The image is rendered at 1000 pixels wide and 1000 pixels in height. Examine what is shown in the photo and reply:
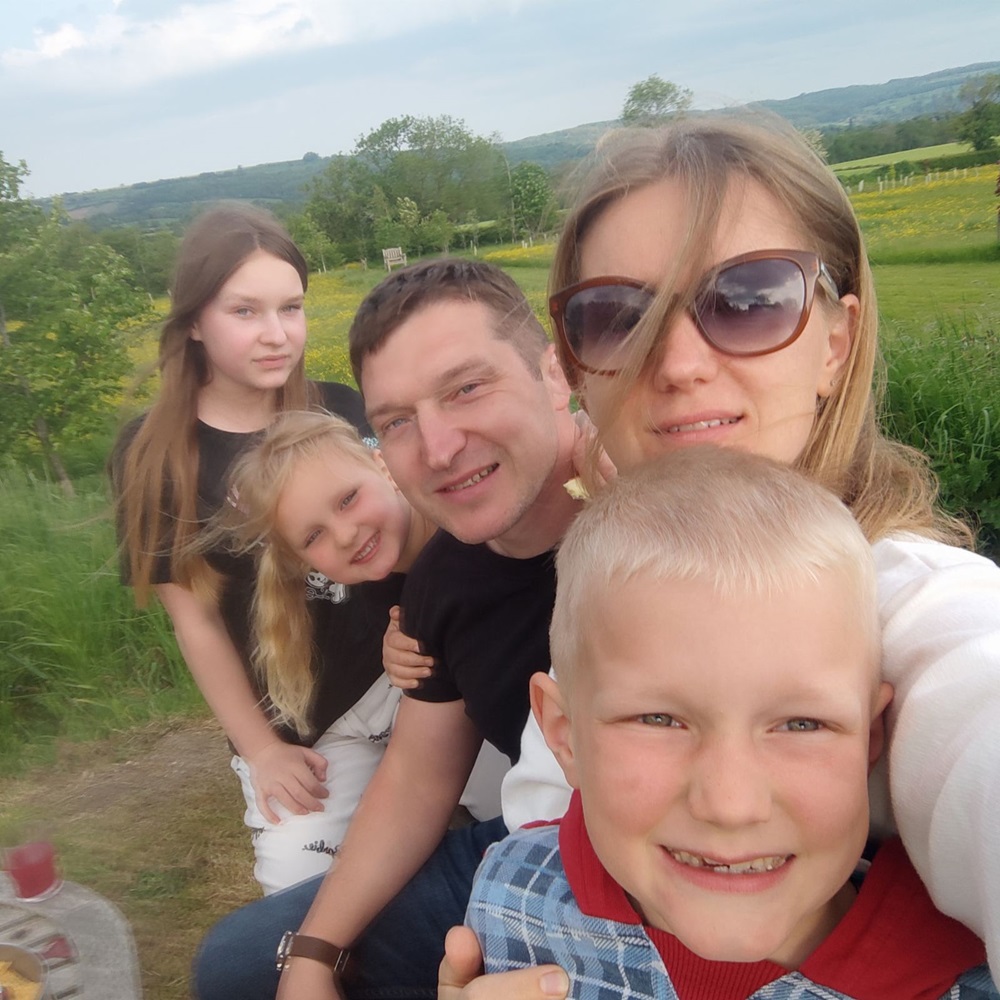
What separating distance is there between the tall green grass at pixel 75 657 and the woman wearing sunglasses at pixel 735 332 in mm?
3347

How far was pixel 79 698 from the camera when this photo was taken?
404 centimetres

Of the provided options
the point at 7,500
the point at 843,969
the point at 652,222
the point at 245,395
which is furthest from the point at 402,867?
the point at 7,500

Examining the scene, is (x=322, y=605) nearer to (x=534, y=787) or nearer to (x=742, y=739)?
(x=534, y=787)

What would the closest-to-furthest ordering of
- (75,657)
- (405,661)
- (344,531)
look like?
(405,661), (344,531), (75,657)

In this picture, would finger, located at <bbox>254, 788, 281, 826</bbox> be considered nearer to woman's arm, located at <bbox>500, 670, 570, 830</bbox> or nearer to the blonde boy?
woman's arm, located at <bbox>500, 670, 570, 830</bbox>

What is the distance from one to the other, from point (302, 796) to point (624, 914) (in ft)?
5.42

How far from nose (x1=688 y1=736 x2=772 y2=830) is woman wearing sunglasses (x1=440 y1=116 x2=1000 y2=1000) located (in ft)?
0.58

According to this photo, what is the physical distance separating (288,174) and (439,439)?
2.71 metres

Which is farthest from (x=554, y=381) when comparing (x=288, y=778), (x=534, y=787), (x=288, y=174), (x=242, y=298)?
(x=288, y=174)

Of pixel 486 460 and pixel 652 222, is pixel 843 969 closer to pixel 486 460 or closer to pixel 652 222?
pixel 652 222

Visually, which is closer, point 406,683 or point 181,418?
point 406,683

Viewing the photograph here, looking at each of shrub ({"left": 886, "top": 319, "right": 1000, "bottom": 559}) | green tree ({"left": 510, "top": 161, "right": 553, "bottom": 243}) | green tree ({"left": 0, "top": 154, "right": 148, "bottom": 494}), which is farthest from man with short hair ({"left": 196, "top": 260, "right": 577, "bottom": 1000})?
green tree ({"left": 0, "top": 154, "right": 148, "bottom": 494})

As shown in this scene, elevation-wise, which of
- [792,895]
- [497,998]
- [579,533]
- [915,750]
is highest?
[579,533]

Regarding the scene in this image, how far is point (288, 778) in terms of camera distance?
8.08 feet
